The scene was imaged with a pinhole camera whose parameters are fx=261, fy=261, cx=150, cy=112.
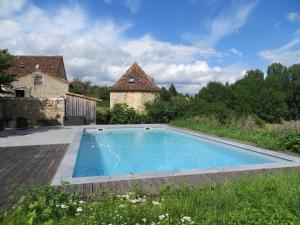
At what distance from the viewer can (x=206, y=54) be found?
22406 millimetres

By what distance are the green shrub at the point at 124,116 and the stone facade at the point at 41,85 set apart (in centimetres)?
553

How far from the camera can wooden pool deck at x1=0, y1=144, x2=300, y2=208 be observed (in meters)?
4.33

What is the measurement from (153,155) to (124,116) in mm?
9204

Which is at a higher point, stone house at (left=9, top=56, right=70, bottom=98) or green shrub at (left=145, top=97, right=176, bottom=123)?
stone house at (left=9, top=56, right=70, bottom=98)

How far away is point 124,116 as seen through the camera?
19078 millimetres

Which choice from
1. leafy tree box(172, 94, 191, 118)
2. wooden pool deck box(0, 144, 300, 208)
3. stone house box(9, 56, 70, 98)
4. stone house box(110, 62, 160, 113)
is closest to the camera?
wooden pool deck box(0, 144, 300, 208)

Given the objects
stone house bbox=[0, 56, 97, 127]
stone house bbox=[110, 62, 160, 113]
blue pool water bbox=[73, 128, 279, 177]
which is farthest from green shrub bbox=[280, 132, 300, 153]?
stone house bbox=[110, 62, 160, 113]

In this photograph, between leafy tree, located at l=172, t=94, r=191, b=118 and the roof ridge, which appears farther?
the roof ridge

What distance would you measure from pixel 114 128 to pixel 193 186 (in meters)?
11.9

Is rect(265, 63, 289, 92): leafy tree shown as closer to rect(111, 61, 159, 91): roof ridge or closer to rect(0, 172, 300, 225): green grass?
rect(111, 61, 159, 91): roof ridge

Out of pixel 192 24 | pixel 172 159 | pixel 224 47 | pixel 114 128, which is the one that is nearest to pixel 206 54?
pixel 224 47

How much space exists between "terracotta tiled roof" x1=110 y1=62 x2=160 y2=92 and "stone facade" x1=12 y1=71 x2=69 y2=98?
459 centimetres

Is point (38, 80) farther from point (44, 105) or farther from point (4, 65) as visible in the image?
point (4, 65)

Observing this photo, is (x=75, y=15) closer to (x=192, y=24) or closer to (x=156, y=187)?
(x=192, y=24)
